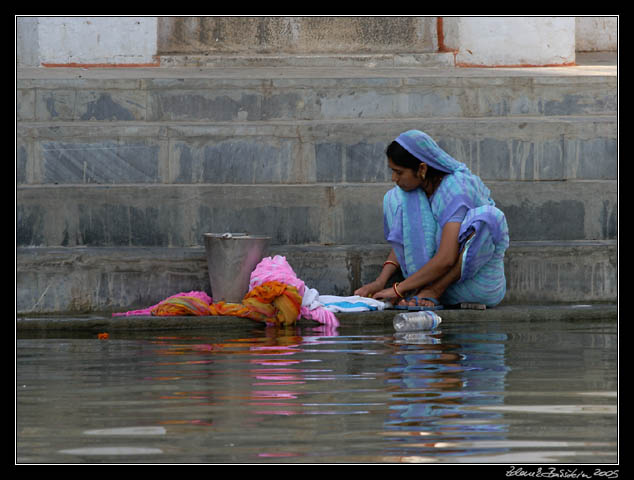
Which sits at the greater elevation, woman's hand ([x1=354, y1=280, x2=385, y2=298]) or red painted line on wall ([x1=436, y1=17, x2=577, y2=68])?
red painted line on wall ([x1=436, y1=17, x2=577, y2=68])

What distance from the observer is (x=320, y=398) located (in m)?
4.04

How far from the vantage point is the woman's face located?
671cm

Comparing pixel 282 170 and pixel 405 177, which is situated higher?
pixel 282 170

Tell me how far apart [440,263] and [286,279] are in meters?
0.87

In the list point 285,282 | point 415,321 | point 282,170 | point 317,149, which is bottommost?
point 415,321

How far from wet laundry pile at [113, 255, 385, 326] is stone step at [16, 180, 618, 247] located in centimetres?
69

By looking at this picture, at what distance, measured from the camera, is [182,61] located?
993cm

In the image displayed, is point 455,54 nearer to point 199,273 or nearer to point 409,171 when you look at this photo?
point 409,171

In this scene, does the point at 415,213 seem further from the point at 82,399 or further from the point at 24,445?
the point at 24,445

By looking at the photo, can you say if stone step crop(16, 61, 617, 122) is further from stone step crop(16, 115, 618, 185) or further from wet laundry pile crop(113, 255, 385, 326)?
wet laundry pile crop(113, 255, 385, 326)

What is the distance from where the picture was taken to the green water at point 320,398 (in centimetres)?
321

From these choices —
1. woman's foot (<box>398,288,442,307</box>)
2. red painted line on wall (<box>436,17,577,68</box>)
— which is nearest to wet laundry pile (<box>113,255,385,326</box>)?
woman's foot (<box>398,288,442,307</box>)

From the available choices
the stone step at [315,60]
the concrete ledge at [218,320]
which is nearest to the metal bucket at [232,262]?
the concrete ledge at [218,320]

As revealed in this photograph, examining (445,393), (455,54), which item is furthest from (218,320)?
(455,54)
